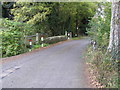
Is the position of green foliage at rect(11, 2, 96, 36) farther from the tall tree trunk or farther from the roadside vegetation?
the tall tree trunk

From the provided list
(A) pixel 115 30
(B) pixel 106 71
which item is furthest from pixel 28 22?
(B) pixel 106 71

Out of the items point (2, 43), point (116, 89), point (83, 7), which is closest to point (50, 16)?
point (2, 43)

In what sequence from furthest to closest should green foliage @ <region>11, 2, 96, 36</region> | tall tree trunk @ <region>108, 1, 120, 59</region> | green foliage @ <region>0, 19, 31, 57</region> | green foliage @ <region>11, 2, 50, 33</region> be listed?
1. green foliage @ <region>11, 2, 96, 36</region>
2. green foliage @ <region>11, 2, 50, 33</region>
3. green foliage @ <region>0, 19, 31, 57</region>
4. tall tree trunk @ <region>108, 1, 120, 59</region>

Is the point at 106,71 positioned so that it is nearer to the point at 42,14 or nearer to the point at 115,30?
the point at 115,30

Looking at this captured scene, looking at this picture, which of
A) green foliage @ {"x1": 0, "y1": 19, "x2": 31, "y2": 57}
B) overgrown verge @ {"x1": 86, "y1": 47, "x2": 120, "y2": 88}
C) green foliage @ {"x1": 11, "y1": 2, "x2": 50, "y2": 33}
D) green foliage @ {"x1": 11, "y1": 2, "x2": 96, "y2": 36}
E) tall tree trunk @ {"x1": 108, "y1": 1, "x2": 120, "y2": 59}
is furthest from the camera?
green foliage @ {"x1": 11, "y1": 2, "x2": 96, "y2": 36}

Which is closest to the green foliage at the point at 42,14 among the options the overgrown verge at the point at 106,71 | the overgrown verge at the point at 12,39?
the overgrown verge at the point at 12,39

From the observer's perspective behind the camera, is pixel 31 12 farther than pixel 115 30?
Yes

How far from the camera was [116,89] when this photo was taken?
12.9ft

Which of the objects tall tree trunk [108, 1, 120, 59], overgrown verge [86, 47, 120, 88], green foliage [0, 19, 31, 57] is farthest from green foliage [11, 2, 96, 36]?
overgrown verge [86, 47, 120, 88]

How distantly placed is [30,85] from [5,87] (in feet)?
2.37

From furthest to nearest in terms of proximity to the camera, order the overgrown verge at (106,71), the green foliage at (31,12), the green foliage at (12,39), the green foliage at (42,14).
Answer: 1. the green foliage at (42,14)
2. the green foliage at (31,12)
3. the green foliage at (12,39)
4. the overgrown verge at (106,71)

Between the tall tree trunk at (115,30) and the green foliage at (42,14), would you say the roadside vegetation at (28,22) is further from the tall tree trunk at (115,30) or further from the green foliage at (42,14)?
the tall tree trunk at (115,30)

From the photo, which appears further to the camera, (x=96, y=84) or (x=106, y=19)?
(x=106, y=19)

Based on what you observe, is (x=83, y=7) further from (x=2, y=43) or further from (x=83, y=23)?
(x=2, y=43)
